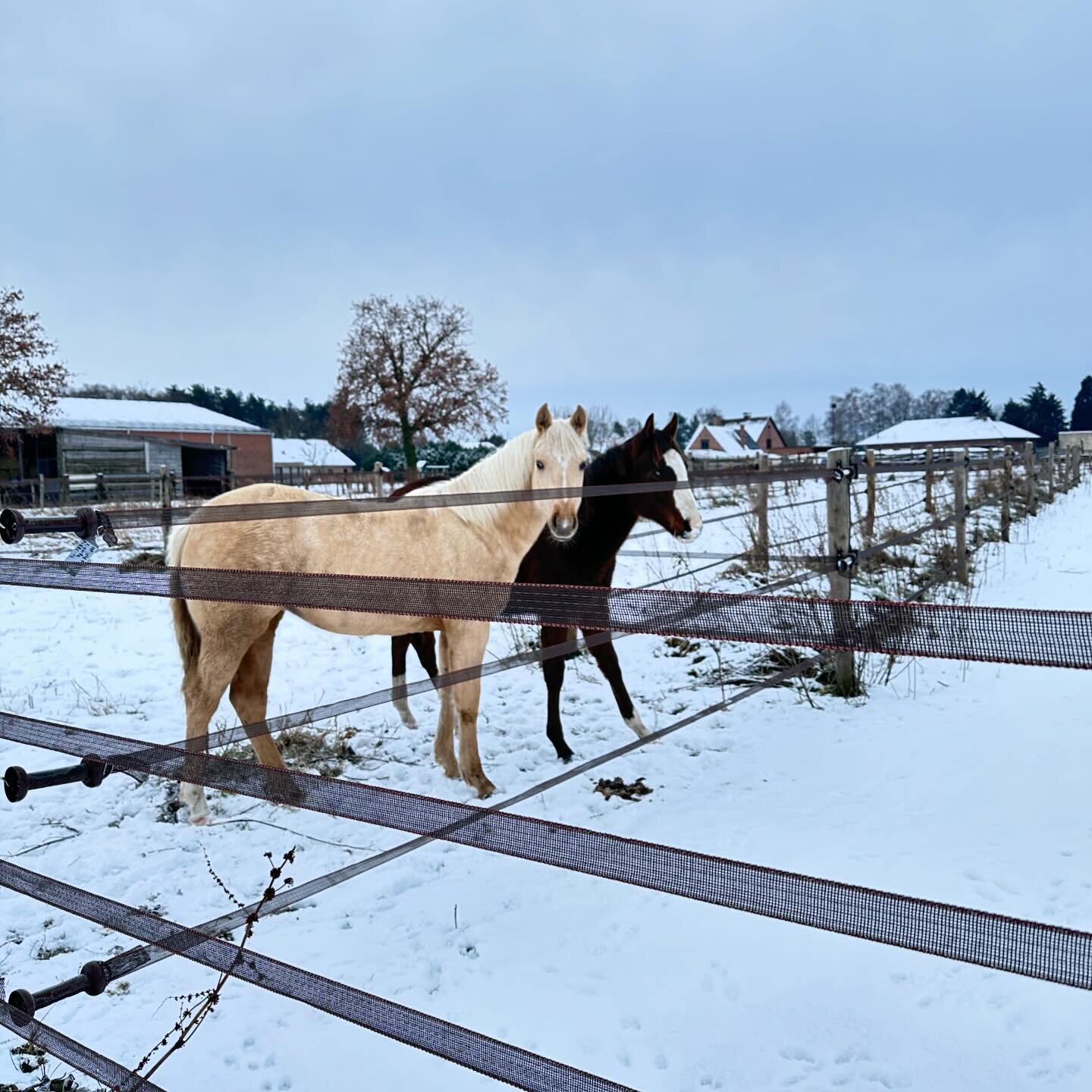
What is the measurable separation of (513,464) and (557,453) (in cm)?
24

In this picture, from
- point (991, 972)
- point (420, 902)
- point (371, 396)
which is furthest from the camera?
point (371, 396)

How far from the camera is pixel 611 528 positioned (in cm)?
424

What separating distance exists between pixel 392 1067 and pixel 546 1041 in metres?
0.37

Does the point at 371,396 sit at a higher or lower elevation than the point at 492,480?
higher

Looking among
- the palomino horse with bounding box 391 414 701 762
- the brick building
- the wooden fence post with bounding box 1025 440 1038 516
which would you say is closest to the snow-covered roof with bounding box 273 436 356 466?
the brick building

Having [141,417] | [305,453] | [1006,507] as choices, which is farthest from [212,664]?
[305,453]

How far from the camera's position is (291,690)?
210 inches

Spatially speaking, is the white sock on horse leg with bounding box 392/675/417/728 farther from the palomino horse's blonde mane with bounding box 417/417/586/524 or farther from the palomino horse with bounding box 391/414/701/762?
the palomino horse's blonde mane with bounding box 417/417/586/524

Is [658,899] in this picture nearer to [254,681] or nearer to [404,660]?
[254,681]

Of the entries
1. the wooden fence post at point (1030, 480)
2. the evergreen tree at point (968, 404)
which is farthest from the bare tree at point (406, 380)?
the evergreen tree at point (968, 404)

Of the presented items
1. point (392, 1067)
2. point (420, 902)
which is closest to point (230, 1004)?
point (392, 1067)

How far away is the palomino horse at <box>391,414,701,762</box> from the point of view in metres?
4.14

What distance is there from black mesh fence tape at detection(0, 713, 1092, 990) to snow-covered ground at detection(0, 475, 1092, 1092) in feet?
2.79

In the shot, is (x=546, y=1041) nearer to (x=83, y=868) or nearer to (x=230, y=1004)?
Answer: (x=230, y=1004)
